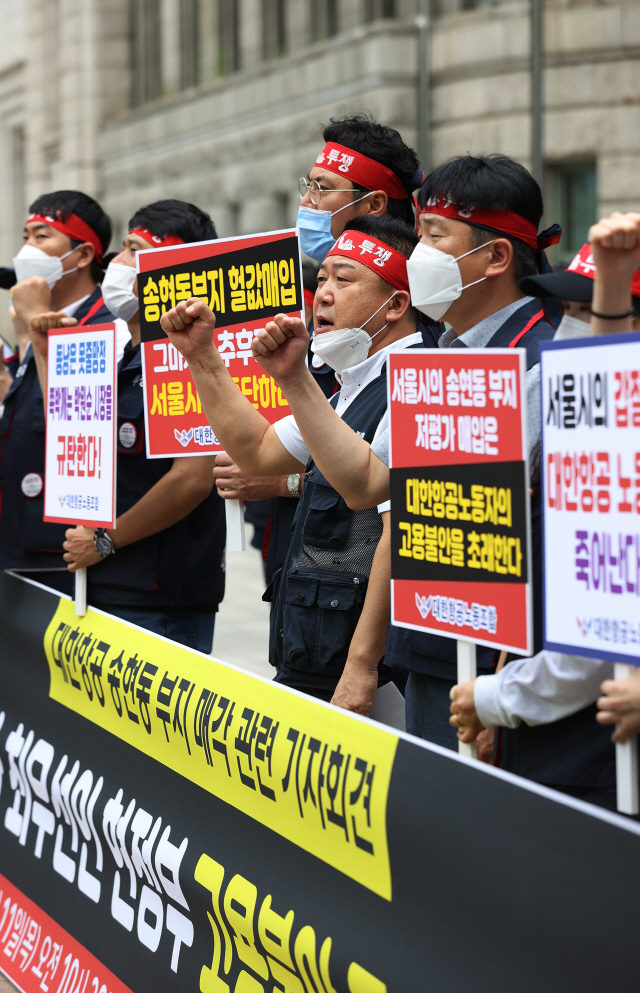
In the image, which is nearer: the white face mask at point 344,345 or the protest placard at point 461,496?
the protest placard at point 461,496

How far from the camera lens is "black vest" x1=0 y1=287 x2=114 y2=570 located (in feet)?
13.4

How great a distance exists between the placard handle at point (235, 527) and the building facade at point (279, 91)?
1040cm

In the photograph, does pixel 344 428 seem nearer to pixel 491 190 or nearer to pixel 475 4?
pixel 491 190

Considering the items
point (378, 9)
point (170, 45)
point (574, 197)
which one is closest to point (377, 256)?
point (574, 197)

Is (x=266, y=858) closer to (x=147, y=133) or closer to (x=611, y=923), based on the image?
(x=611, y=923)

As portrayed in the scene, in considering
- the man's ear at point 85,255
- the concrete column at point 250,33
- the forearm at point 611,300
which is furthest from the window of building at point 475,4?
the forearm at point 611,300

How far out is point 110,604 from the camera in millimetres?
3908

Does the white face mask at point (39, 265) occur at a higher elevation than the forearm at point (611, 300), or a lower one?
higher

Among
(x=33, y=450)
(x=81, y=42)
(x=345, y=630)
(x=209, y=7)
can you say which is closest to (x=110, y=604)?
(x=33, y=450)

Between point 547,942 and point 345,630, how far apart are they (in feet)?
4.05

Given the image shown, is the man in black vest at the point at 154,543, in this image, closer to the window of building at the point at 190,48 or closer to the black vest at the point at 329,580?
the black vest at the point at 329,580

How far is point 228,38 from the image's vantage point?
1980 cm

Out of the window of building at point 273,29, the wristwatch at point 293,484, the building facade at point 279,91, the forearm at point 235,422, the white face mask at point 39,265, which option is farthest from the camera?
the window of building at point 273,29

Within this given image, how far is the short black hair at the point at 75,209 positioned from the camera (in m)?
4.56
